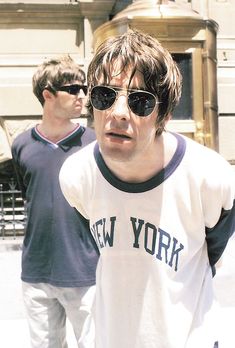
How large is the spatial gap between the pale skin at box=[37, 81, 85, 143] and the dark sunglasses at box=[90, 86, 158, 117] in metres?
1.51

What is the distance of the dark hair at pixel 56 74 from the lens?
3166mm

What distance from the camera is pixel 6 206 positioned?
340 inches

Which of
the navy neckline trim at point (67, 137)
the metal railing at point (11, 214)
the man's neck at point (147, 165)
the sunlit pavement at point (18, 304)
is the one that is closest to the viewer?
the man's neck at point (147, 165)

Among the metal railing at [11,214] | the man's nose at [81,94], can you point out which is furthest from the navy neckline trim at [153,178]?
the metal railing at [11,214]

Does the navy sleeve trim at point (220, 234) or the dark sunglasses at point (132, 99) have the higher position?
the dark sunglasses at point (132, 99)

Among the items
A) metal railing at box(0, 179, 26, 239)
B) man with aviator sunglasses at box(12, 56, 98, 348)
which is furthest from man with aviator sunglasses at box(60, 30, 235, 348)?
metal railing at box(0, 179, 26, 239)

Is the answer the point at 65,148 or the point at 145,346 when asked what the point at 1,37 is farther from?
the point at 145,346

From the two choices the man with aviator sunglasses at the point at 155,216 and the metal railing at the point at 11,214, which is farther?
the metal railing at the point at 11,214

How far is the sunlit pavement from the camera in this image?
429cm

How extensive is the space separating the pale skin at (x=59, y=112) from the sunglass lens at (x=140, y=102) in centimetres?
156

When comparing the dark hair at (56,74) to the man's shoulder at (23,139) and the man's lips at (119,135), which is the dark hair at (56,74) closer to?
the man's shoulder at (23,139)

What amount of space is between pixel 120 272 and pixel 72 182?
1.21ft

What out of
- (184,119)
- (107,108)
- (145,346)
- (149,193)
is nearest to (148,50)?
(107,108)

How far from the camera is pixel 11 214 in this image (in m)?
8.60
